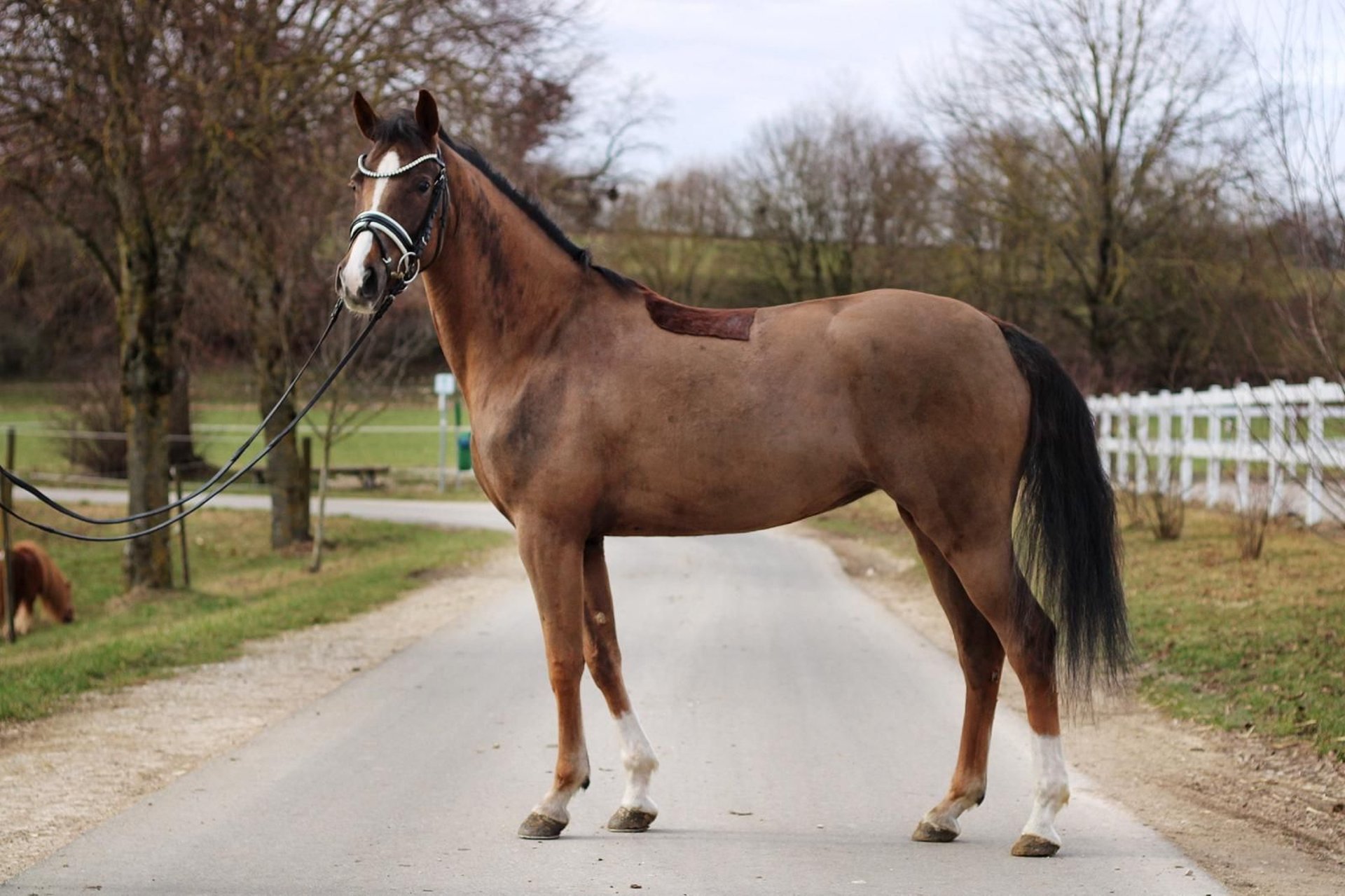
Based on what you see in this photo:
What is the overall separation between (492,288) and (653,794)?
2.18 m

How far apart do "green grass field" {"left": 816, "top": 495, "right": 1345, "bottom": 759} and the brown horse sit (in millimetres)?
2152

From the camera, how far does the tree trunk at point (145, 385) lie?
14.4 metres

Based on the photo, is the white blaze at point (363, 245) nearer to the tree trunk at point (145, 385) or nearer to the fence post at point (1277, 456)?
the fence post at point (1277, 456)

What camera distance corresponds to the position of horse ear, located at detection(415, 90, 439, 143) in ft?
15.6

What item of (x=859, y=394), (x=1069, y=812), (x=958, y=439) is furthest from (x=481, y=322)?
(x=1069, y=812)

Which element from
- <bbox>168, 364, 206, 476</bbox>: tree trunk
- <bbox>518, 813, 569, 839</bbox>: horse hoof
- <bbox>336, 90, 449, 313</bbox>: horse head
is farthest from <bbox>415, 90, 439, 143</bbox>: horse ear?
<bbox>168, 364, 206, 476</bbox>: tree trunk

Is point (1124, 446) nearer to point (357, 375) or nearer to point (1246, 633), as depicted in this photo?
point (1246, 633)

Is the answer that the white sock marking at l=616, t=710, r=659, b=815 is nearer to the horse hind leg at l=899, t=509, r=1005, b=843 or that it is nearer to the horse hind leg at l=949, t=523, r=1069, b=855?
the horse hind leg at l=899, t=509, r=1005, b=843

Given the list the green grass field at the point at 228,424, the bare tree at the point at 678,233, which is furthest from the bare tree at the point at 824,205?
the green grass field at the point at 228,424

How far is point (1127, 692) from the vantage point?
7.86m

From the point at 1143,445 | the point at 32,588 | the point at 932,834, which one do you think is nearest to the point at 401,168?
the point at 932,834

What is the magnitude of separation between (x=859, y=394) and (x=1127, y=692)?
13.4 ft

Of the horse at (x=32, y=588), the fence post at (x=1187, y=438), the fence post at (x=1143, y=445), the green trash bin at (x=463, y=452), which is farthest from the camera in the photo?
the green trash bin at (x=463, y=452)

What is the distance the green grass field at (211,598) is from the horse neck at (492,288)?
156 inches
